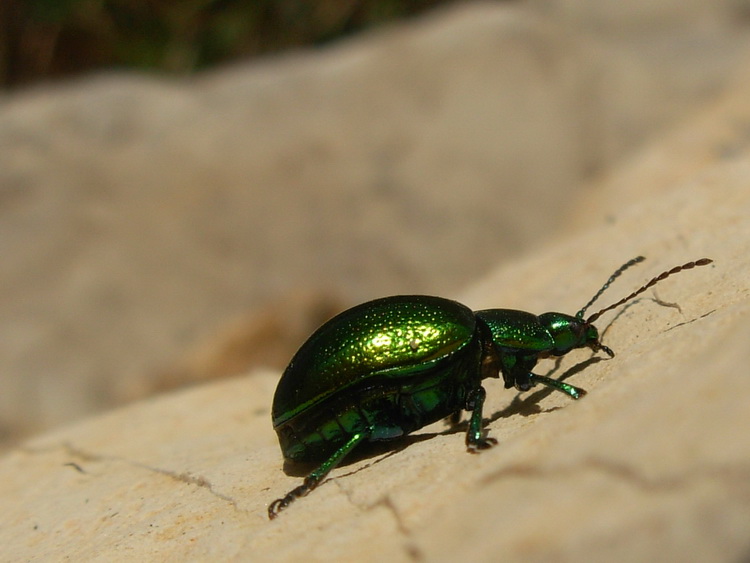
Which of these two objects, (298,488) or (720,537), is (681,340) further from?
(298,488)

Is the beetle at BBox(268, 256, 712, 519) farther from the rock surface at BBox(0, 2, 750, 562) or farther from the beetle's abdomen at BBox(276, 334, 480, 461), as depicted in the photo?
the rock surface at BBox(0, 2, 750, 562)

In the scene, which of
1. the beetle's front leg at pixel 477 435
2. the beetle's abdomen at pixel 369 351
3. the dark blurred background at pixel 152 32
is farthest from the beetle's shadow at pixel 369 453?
the dark blurred background at pixel 152 32

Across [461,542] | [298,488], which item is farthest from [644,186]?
[461,542]

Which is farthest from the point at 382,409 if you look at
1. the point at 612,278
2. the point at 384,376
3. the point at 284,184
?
the point at 284,184

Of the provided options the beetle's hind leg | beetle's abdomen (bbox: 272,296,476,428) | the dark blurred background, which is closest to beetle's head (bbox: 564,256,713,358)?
beetle's abdomen (bbox: 272,296,476,428)

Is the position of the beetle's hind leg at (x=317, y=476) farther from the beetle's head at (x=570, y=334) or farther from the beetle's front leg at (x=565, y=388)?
the beetle's head at (x=570, y=334)

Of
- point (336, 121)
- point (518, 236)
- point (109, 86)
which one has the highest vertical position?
point (109, 86)

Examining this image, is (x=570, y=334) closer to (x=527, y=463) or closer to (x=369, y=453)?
(x=369, y=453)
